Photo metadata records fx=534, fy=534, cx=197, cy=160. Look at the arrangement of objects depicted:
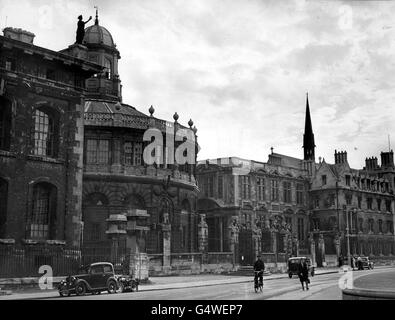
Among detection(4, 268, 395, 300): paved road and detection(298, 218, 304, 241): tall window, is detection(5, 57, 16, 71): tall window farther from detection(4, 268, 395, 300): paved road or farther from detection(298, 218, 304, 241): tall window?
detection(298, 218, 304, 241): tall window

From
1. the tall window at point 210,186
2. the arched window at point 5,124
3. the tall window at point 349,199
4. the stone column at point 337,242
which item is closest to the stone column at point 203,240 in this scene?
the tall window at point 210,186

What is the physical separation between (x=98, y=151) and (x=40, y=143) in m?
12.6

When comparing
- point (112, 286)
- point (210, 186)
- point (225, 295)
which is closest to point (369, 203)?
point (210, 186)

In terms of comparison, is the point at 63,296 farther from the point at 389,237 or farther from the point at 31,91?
the point at 389,237

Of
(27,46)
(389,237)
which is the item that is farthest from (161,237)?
(389,237)

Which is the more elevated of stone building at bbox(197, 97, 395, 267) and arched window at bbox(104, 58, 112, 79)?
arched window at bbox(104, 58, 112, 79)

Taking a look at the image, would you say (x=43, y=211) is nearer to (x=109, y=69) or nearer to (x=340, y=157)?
(x=109, y=69)

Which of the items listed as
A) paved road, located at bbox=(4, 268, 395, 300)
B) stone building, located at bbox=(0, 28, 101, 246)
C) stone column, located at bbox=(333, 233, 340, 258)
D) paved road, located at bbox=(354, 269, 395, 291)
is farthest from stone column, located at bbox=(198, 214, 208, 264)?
stone column, located at bbox=(333, 233, 340, 258)

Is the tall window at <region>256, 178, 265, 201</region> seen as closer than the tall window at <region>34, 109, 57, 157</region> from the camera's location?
No

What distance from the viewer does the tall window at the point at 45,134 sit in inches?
1142

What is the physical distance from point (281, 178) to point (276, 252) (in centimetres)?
1518

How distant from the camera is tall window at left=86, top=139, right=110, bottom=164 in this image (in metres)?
41.4

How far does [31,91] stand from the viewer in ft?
92.7
